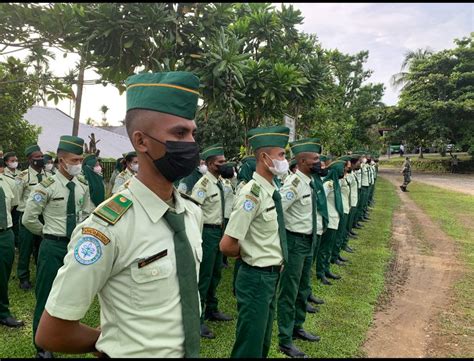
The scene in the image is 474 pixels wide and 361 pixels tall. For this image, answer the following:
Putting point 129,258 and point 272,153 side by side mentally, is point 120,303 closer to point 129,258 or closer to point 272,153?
point 129,258

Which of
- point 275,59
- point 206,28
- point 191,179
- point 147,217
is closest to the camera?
point 147,217

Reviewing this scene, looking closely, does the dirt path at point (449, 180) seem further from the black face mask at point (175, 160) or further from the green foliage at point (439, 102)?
the black face mask at point (175, 160)

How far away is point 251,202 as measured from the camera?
340 cm

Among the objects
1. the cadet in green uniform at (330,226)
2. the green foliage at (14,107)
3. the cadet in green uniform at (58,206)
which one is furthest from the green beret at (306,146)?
the green foliage at (14,107)

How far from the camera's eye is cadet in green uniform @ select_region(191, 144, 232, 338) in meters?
5.16

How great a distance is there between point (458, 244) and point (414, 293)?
4377 mm

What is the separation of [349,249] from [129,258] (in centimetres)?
853

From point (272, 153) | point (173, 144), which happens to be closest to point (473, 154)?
point (272, 153)

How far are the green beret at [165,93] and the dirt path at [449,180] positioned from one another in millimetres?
21438

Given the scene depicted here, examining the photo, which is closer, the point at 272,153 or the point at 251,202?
the point at 251,202

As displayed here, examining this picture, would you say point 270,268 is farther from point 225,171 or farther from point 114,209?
point 225,171

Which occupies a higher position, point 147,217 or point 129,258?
point 147,217

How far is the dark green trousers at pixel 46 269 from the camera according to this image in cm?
378

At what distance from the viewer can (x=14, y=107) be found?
11.6 m
